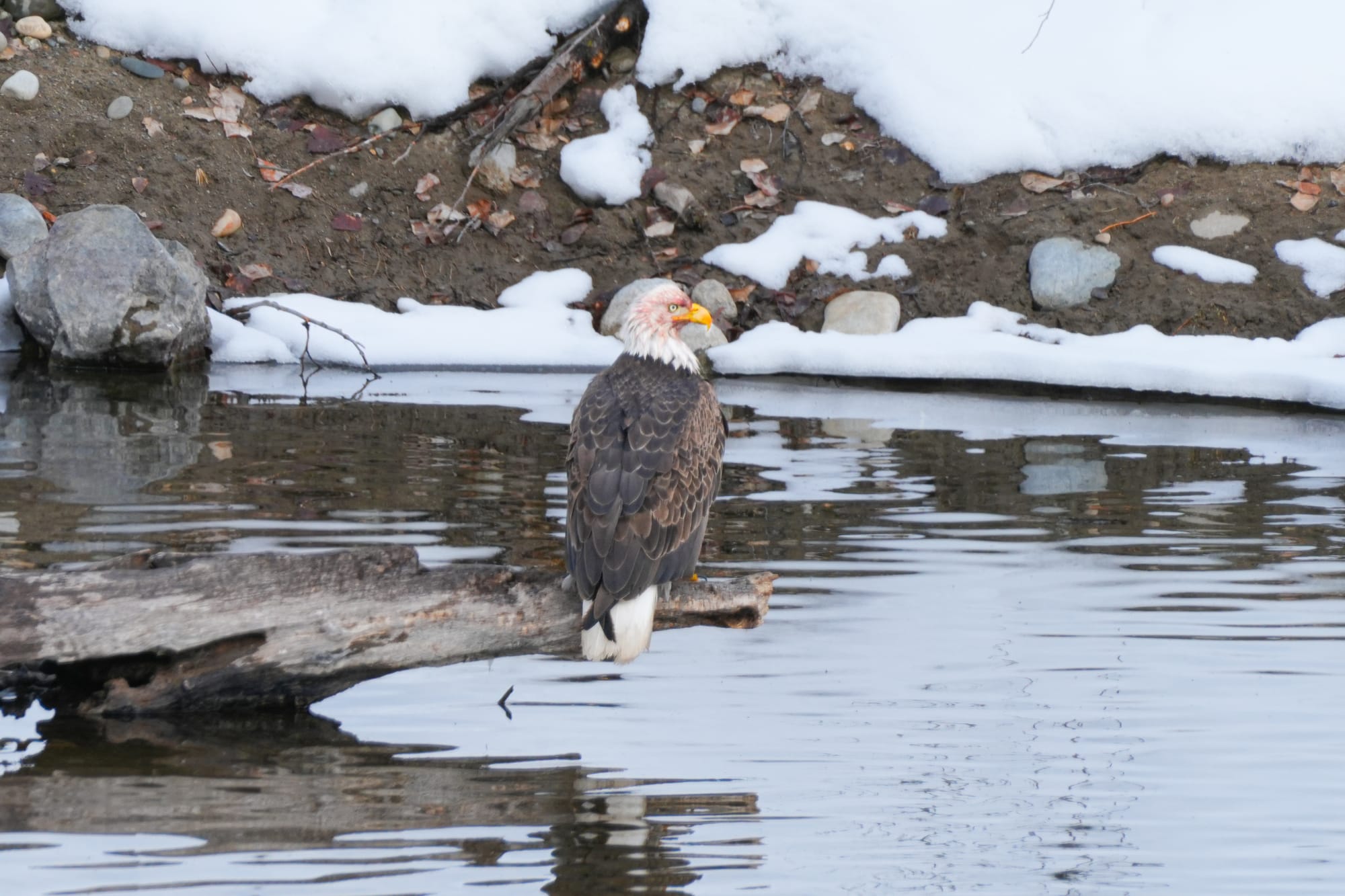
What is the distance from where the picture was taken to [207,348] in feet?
36.0

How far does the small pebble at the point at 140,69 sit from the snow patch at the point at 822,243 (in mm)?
4605

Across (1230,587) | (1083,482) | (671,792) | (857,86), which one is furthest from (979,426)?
(671,792)

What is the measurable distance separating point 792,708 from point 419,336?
702 centimetres

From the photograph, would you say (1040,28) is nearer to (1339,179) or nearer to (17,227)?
(1339,179)

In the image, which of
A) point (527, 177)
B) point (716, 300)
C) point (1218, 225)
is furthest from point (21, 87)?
point (1218, 225)

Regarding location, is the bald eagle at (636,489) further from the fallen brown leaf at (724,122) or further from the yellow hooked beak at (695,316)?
the fallen brown leaf at (724,122)

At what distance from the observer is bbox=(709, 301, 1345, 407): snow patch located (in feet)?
32.6

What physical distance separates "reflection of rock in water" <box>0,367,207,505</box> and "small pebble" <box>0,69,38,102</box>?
115 inches

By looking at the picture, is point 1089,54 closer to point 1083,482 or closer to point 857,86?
point 857,86

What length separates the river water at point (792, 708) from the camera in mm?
3523

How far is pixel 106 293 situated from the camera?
10273 mm

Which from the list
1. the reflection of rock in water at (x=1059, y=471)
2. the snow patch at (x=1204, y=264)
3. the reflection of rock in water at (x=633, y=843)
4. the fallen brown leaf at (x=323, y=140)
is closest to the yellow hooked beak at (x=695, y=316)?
the reflection of rock in water at (x=633, y=843)

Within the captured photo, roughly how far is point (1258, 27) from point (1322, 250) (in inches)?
108

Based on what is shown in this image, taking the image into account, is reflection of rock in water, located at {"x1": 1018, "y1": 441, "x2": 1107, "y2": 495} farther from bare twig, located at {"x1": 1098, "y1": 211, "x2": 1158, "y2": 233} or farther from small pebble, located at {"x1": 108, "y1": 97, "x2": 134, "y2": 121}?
small pebble, located at {"x1": 108, "y1": 97, "x2": 134, "y2": 121}
